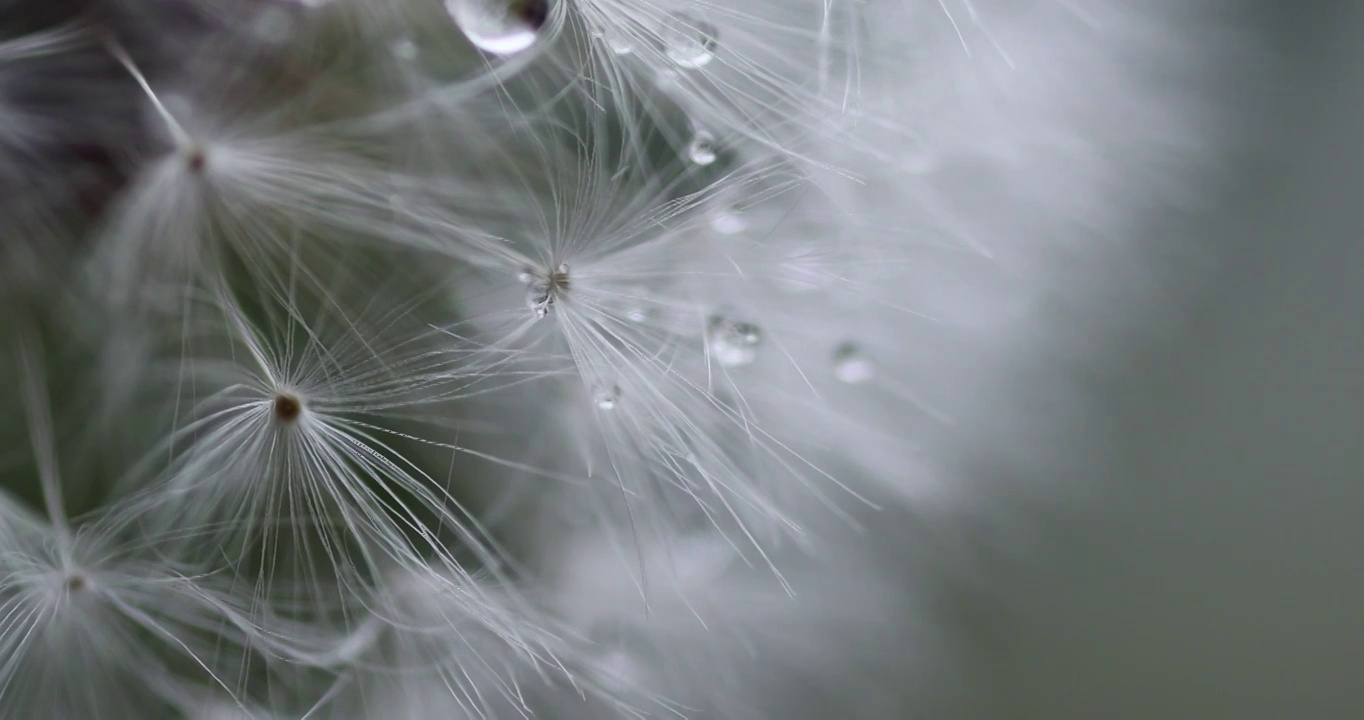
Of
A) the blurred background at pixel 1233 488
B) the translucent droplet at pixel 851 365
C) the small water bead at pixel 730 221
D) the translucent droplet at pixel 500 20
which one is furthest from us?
the blurred background at pixel 1233 488

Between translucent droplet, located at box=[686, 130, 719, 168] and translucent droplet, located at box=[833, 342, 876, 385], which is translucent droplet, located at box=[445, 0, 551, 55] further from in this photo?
translucent droplet, located at box=[833, 342, 876, 385]

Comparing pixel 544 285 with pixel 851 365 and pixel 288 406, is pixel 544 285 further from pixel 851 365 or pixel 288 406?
pixel 851 365

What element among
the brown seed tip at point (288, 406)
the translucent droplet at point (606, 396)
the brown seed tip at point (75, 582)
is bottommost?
the brown seed tip at point (75, 582)

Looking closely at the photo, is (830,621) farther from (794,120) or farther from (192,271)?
(192,271)

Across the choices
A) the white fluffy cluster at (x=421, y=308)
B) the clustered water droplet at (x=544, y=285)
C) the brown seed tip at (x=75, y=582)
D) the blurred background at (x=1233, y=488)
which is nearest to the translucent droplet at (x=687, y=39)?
the white fluffy cluster at (x=421, y=308)

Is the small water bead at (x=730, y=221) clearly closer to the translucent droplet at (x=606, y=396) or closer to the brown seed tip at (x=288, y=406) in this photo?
the translucent droplet at (x=606, y=396)

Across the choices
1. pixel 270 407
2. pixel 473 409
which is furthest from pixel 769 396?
pixel 270 407

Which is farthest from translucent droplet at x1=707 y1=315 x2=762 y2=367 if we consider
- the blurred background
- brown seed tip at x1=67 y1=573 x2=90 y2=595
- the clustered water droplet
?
the blurred background
